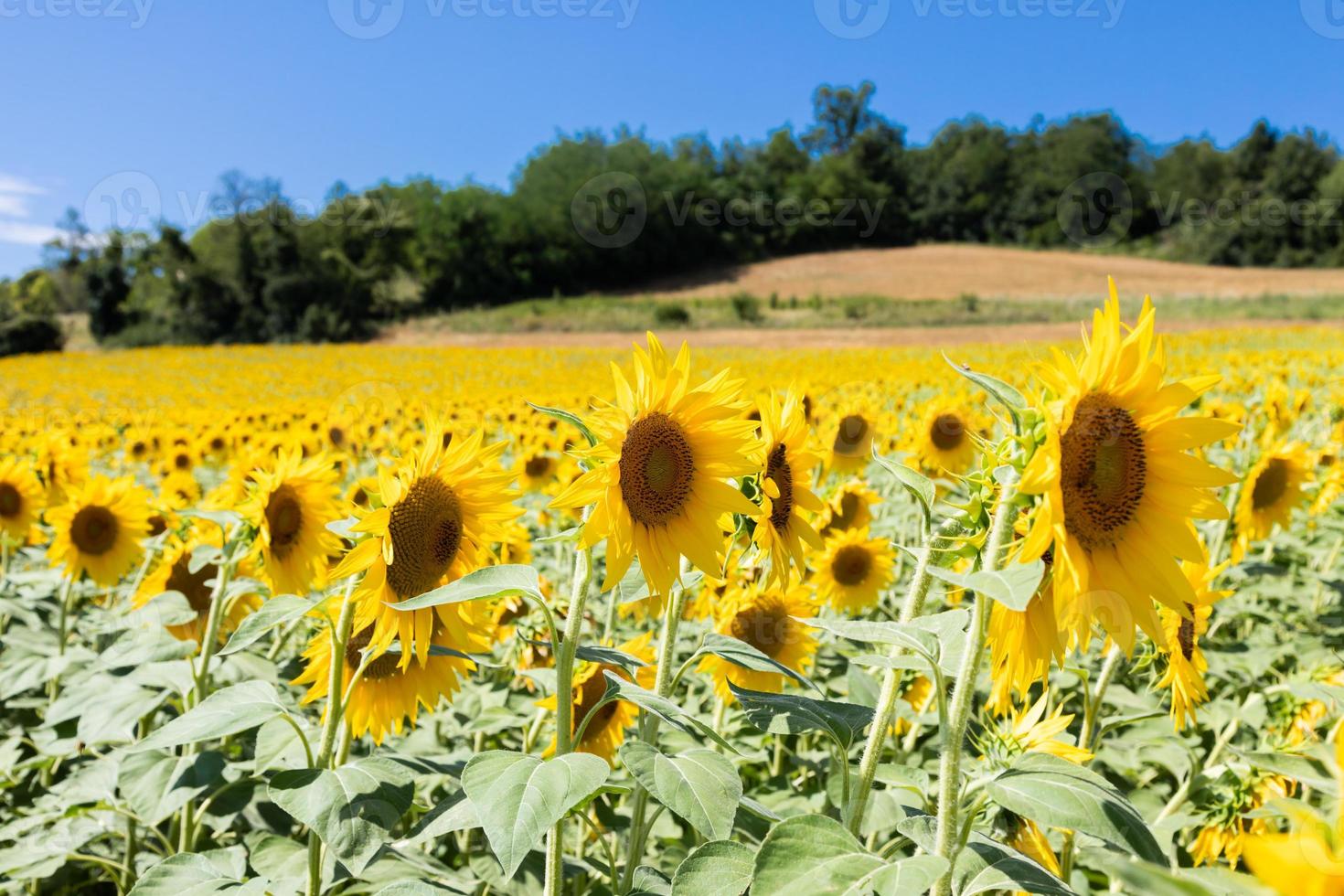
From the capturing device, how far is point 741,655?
4.64ft

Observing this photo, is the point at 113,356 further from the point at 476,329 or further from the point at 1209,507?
the point at 1209,507

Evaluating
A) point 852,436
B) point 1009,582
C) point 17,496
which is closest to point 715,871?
point 1009,582

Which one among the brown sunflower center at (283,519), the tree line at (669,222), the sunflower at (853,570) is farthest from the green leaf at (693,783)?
the tree line at (669,222)

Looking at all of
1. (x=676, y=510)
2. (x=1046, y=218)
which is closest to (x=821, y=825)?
(x=676, y=510)

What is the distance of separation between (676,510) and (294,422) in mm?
6149

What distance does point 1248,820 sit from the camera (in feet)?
→ 6.47

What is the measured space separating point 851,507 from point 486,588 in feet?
8.36

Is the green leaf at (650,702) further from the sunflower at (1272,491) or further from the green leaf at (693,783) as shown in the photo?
the sunflower at (1272,491)

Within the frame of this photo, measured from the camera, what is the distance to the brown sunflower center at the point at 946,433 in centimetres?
451

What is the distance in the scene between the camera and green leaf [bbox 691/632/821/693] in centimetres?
138

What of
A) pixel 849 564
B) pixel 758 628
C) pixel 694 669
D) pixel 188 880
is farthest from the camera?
pixel 849 564

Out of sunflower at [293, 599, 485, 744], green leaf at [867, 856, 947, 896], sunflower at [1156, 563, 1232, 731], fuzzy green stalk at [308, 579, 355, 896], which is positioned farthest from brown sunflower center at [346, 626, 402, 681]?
sunflower at [1156, 563, 1232, 731]

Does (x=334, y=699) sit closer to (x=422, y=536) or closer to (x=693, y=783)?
(x=422, y=536)

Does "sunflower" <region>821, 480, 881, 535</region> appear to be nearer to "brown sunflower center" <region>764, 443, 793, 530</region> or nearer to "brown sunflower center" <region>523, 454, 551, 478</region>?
"brown sunflower center" <region>764, 443, 793, 530</region>
